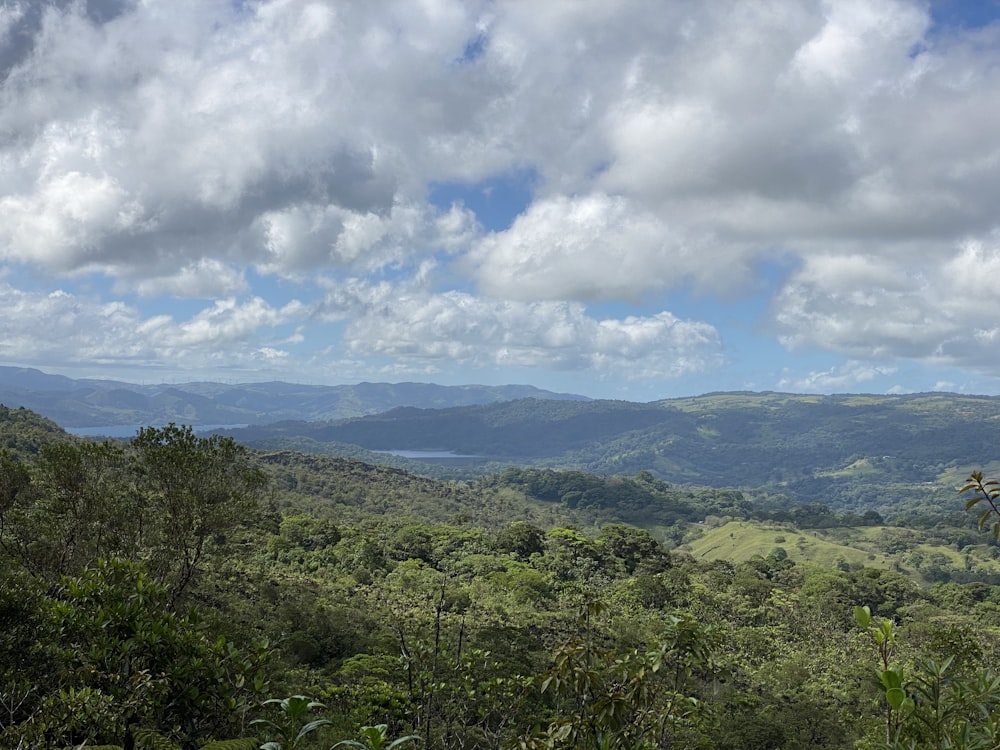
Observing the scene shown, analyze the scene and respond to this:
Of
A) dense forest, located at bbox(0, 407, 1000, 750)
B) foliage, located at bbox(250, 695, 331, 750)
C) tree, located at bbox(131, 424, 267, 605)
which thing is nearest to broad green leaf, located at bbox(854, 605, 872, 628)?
dense forest, located at bbox(0, 407, 1000, 750)

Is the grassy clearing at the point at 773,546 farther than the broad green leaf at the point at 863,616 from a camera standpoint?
Yes

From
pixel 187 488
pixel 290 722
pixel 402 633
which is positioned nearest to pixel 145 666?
pixel 290 722

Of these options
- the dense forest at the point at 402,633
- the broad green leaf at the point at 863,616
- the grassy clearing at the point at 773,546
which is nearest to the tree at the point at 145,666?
the dense forest at the point at 402,633

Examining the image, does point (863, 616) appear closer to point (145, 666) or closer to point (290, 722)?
point (290, 722)

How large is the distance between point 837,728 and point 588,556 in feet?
118

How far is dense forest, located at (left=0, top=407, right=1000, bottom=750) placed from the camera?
484cm

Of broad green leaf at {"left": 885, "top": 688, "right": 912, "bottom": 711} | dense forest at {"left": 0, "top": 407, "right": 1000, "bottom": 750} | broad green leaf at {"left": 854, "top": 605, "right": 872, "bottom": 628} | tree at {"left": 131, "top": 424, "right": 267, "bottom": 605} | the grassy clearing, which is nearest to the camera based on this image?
broad green leaf at {"left": 885, "top": 688, "right": 912, "bottom": 711}

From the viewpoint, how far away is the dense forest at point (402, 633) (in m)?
4.84

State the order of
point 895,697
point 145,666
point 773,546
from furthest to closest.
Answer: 1. point 773,546
2. point 145,666
3. point 895,697

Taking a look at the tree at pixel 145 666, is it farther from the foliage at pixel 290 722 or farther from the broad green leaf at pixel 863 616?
the broad green leaf at pixel 863 616

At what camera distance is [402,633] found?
5688mm

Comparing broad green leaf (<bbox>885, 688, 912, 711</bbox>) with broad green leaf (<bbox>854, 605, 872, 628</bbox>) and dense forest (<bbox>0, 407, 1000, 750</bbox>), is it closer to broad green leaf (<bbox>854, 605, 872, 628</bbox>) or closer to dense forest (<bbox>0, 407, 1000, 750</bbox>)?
dense forest (<bbox>0, 407, 1000, 750</bbox>)

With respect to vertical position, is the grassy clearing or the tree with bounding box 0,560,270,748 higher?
the tree with bounding box 0,560,270,748

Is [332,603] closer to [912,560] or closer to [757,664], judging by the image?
[757,664]
